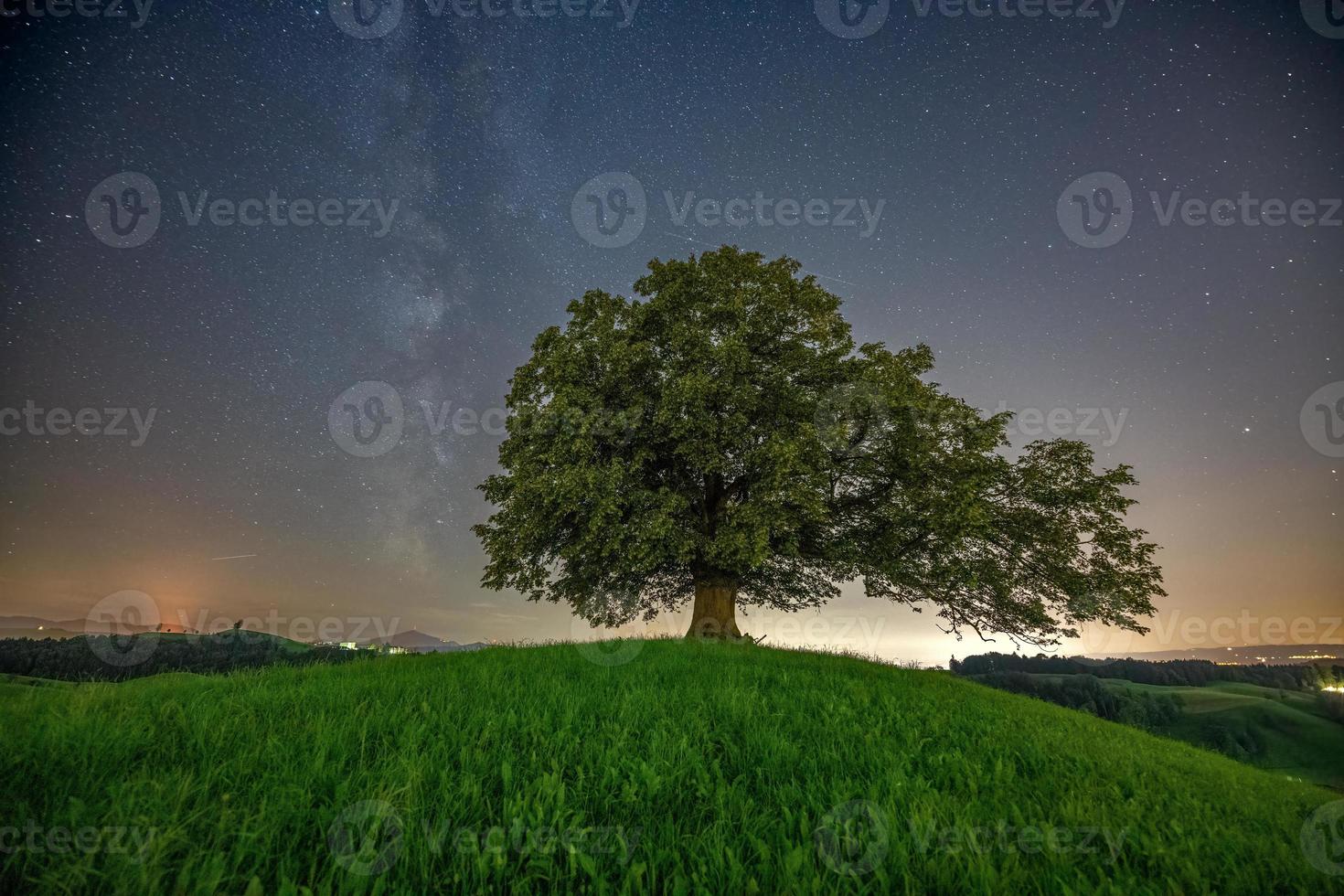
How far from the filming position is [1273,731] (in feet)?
369

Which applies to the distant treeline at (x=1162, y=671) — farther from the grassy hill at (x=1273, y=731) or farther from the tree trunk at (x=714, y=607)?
the tree trunk at (x=714, y=607)

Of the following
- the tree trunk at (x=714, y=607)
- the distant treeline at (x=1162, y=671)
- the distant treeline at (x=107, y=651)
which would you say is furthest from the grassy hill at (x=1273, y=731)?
the distant treeline at (x=107, y=651)

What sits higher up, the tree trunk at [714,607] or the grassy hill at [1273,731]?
the tree trunk at [714,607]

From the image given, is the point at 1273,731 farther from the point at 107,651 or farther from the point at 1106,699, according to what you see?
the point at 107,651

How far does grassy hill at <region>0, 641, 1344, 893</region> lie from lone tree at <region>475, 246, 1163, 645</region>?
8.13m

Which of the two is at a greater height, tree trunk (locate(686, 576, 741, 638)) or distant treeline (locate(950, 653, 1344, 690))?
tree trunk (locate(686, 576, 741, 638))

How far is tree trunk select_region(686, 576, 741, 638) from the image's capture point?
17438 mm

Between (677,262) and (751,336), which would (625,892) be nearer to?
(751,336)

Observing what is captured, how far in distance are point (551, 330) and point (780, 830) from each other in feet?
58.9

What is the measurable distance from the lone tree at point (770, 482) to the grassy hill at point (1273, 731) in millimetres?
116786

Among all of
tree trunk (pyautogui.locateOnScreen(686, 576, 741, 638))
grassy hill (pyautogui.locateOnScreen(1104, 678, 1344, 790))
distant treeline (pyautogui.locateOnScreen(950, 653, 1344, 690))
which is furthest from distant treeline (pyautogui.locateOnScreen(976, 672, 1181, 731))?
tree trunk (pyautogui.locateOnScreen(686, 576, 741, 638))

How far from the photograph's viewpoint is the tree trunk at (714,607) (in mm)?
17438

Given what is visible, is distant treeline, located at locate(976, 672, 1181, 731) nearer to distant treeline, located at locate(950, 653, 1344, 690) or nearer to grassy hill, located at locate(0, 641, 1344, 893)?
distant treeline, located at locate(950, 653, 1344, 690)

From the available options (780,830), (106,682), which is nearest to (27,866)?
(780,830)
